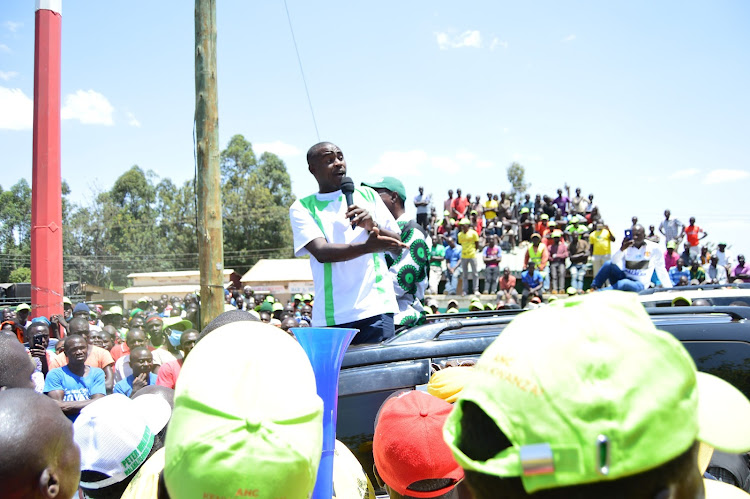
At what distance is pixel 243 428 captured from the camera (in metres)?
1.16

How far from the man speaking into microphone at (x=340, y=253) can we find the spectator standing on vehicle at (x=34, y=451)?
1944mm

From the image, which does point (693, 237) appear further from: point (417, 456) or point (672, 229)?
point (417, 456)

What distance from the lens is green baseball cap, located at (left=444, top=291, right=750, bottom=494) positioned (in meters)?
0.83

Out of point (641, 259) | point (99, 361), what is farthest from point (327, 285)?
point (641, 259)

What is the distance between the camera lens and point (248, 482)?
3.81 ft

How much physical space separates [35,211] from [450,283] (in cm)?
1042

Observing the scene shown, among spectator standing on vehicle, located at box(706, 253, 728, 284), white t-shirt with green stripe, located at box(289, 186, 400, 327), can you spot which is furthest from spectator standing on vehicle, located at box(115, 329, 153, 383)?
spectator standing on vehicle, located at box(706, 253, 728, 284)

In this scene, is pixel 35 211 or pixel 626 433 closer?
pixel 626 433

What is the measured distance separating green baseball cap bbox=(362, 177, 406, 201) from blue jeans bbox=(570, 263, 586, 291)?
12.3 meters

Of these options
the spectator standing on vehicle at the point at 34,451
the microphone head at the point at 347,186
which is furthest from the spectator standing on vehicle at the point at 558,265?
the spectator standing on vehicle at the point at 34,451

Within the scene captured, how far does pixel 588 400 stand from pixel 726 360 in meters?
2.73

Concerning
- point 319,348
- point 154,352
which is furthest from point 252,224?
point 319,348

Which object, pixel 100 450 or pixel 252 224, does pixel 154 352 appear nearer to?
pixel 100 450

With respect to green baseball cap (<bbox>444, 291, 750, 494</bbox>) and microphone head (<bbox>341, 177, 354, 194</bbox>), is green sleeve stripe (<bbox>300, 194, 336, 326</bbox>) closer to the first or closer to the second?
microphone head (<bbox>341, 177, 354, 194</bbox>)
